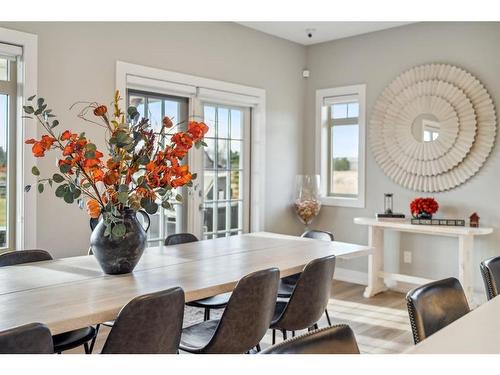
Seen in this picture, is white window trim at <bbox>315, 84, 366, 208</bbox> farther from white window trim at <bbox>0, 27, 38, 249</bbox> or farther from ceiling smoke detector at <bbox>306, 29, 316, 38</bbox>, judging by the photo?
white window trim at <bbox>0, 27, 38, 249</bbox>

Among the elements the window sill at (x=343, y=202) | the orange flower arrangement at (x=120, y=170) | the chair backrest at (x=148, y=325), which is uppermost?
the orange flower arrangement at (x=120, y=170)

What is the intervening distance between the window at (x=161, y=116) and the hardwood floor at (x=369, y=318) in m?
0.76

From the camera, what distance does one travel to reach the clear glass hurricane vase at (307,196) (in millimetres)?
5379

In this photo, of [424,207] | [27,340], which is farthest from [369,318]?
[27,340]

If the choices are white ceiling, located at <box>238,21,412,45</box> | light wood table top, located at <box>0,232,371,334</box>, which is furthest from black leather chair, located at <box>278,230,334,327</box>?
white ceiling, located at <box>238,21,412,45</box>

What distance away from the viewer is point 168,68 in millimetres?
4340

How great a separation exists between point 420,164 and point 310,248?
222cm

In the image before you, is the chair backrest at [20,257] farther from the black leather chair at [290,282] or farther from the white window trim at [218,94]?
the white window trim at [218,94]

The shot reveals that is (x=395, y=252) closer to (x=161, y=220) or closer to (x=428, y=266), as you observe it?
(x=428, y=266)

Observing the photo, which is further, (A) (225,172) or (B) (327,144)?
(B) (327,144)

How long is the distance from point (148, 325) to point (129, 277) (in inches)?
22.5

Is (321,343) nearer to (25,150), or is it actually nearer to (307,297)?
(307,297)

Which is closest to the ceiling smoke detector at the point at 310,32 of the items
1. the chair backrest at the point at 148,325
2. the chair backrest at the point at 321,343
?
the chair backrest at the point at 148,325

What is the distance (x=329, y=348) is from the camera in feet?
4.17
